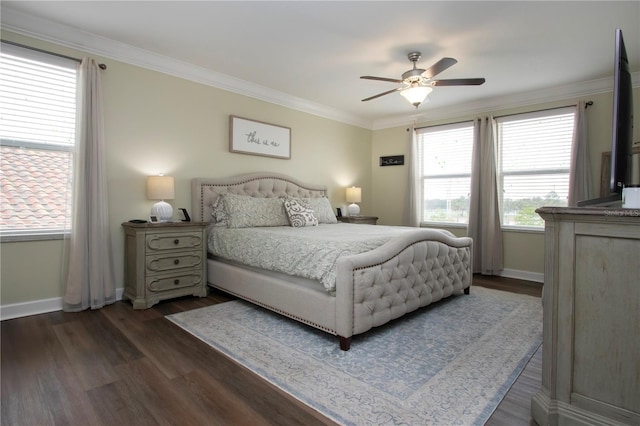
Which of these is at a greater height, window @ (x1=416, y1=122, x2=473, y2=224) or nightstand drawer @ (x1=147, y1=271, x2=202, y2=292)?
window @ (x1=416, y1=122, x2=473, y2=224)

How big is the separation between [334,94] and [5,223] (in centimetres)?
391

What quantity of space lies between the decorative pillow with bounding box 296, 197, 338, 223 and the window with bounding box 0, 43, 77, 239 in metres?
2.62

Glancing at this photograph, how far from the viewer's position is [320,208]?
188 inches

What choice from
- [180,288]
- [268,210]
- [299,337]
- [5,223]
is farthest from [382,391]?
[5,223]

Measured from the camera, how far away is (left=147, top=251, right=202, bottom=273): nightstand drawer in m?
3.21

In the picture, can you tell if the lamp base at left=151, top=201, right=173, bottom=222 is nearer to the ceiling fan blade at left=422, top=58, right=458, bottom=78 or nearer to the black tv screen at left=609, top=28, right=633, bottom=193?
the ceiling fan blade at left=422, top=58, right=458, bottom=78

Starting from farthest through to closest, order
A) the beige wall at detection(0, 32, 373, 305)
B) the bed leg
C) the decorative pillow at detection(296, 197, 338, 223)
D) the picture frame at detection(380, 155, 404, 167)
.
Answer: the picture frame at detection(380, 155, 404, 167)
the decorative pillow at detection(296, 197, 338, 223)
the beige wall at detection(0, 32, 373, 305)
the bed leg

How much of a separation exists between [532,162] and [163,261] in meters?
4.86

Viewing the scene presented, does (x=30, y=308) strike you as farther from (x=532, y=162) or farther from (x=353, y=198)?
(x=532, y=162)

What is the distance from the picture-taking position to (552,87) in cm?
439

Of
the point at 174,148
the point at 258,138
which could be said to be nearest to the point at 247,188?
A: the point at 258,138

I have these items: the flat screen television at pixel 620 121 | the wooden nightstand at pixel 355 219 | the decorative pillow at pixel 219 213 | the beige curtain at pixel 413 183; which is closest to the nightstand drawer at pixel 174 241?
the decorative pillow at pixel 219 213

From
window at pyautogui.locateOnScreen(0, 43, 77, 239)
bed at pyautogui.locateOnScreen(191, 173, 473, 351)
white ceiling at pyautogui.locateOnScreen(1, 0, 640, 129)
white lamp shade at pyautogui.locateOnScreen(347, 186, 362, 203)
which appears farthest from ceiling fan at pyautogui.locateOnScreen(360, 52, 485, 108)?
window at pyautogui.locateOnScreen(0, 43, 77, 239)

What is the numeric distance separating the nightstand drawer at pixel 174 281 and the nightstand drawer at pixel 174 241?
0.94 feet
